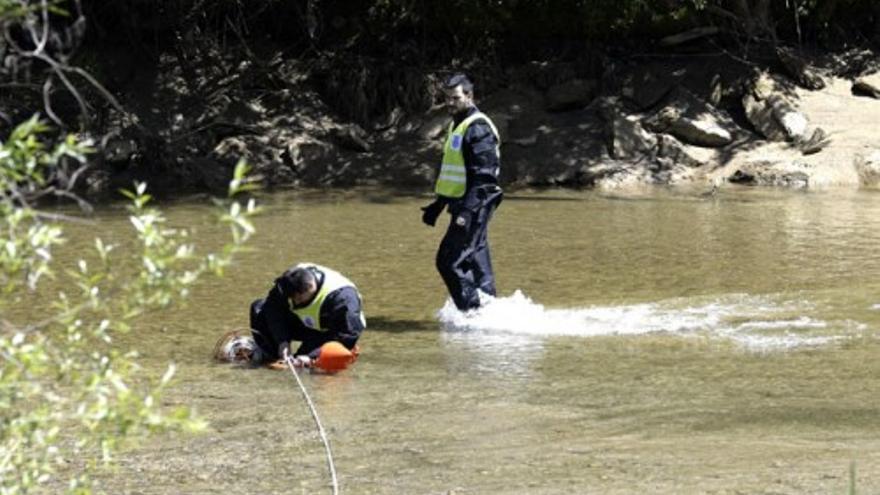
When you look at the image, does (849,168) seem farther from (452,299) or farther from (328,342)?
(328,342)

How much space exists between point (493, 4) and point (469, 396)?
48.7 ft

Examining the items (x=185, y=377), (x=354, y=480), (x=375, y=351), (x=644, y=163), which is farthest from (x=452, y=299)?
(x=644, y=163)

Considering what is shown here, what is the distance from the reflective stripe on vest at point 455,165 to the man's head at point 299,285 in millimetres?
1789

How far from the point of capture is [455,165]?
10672mm

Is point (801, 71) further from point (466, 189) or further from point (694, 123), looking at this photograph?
point (466, 189)

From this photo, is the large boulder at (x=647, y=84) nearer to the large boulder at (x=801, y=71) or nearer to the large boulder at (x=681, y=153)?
the large boulder at (x=681, y=153)

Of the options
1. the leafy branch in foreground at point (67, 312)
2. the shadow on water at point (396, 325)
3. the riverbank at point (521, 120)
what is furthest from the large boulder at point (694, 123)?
the leafy branch in foreground at point (67, 312)

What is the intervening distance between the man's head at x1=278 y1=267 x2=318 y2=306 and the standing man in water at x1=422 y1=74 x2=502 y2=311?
1.73 m

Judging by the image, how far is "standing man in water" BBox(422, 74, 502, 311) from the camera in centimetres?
1054

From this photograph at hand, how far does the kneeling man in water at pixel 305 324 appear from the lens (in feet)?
30.1

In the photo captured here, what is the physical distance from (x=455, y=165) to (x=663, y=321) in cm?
180

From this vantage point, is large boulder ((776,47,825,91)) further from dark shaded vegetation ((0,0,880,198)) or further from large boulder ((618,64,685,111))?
large boulder ((618,64,685,111))

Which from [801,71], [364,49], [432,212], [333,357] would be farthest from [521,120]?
[333,357]

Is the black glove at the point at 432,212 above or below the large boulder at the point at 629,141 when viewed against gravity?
above
